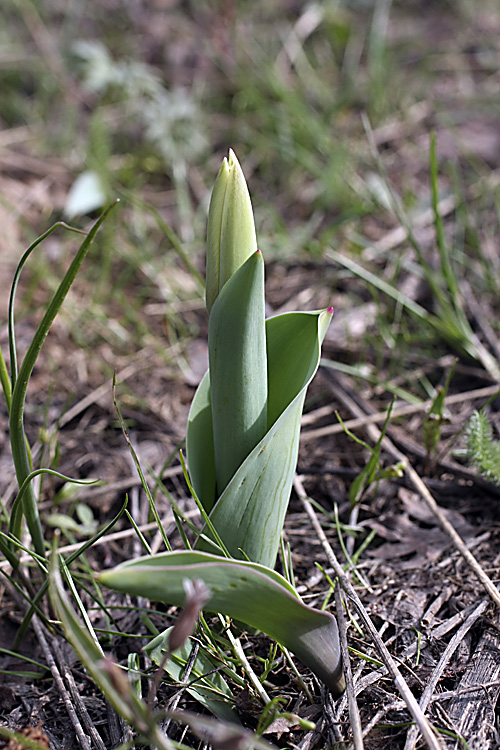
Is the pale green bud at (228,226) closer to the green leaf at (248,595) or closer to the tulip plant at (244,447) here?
the tulip plant at (244,447)

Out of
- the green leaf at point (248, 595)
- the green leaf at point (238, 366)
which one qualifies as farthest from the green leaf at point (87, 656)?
the green leaf at point (238, 366)

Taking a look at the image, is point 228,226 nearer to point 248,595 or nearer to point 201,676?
point 248,595

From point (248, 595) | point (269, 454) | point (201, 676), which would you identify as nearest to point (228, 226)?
point (269, 454)

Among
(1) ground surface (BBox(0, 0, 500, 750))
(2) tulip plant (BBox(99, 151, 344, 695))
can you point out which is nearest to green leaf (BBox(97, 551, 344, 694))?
(2) tulip plant (BBox(99, 151, 344, 695))

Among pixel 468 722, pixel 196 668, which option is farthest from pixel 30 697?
pixel 468 722

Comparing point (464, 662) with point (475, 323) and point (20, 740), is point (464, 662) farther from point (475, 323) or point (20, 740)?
point (475, 323)

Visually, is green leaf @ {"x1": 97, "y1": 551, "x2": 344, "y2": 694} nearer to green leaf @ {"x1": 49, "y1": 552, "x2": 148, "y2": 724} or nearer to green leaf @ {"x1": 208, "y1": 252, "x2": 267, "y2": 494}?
green leaf @ {"x1": 49, "y1": 552, "x2": 148, "y2": 724}

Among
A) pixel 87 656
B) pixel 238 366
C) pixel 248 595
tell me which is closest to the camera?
pixel 87 656
